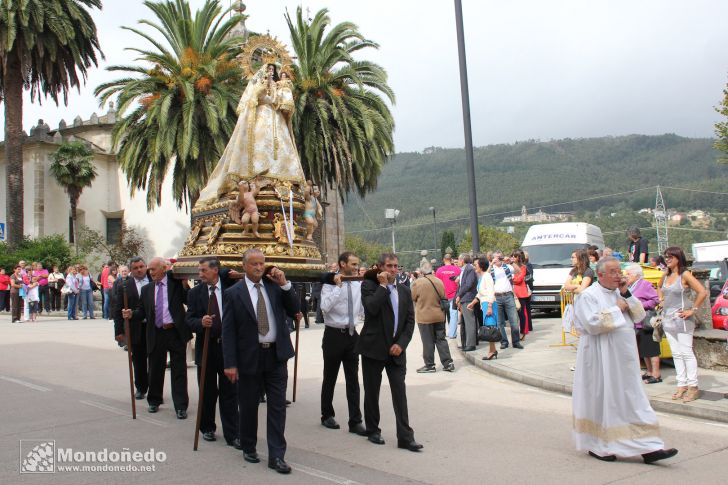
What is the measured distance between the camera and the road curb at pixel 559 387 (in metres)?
7.72

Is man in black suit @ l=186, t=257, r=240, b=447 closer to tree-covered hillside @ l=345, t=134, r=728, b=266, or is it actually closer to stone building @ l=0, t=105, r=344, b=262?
stone building @ l=0, t=105, r=344, b=262

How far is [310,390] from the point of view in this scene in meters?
9.77

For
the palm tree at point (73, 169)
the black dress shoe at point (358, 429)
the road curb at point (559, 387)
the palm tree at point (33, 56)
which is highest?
the palm tree at point (33, 56)

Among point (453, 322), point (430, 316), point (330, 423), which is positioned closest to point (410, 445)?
point (330, 423)

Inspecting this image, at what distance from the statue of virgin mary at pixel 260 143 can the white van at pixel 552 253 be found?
458 inches

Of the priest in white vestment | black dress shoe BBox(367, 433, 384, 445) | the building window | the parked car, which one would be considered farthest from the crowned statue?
the building window

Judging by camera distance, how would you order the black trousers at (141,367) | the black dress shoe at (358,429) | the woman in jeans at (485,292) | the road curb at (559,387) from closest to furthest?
the black dress shoe at (358,429), the road curb at (559,387), the black trousers at (141,367), the woman in jeans at (485,292)

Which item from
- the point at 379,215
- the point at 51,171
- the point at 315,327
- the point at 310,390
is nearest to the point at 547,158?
the point at 379,215

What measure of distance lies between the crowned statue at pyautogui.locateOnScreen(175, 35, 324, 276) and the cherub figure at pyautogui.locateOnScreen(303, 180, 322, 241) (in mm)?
16

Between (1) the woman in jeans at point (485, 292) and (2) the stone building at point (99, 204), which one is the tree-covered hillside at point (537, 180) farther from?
(1) the woman in jeans at point (485, 292)

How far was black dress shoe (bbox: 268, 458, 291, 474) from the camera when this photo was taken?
5707mm

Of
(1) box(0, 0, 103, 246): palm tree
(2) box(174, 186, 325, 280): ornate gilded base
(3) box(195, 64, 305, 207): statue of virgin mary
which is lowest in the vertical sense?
(2) box(174, 186, 325, 280): ornate gilded base
